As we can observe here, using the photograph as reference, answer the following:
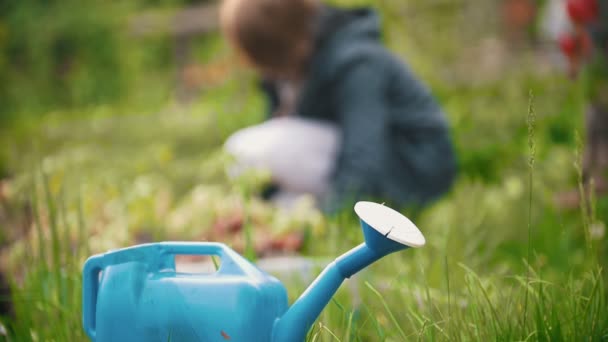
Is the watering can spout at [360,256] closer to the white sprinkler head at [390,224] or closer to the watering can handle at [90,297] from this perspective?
the white sprinkler head at [390,224]

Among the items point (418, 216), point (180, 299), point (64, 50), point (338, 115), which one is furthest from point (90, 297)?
point (64, 50)

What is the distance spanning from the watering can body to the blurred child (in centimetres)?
139

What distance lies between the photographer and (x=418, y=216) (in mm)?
2459

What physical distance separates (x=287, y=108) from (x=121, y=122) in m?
2.61

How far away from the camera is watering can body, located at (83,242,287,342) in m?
0.93

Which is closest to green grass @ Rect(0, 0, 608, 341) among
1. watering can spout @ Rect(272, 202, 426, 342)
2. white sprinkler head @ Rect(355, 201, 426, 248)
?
watering can spout @ Rect(272, 202, 426, 342)

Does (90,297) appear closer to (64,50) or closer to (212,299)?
(212,299)

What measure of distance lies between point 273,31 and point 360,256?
68.7 inches

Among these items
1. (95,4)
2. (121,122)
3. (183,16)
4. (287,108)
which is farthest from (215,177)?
(95,4)

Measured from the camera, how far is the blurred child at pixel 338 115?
2494 mm

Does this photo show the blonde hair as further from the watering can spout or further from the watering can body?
the watering can spout

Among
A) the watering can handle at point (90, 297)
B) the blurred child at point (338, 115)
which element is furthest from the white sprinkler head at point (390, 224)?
the blurred child at point (338, 115)

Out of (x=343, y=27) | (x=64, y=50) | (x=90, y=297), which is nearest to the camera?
(x=90, y=297)

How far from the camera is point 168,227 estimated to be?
2.37m
